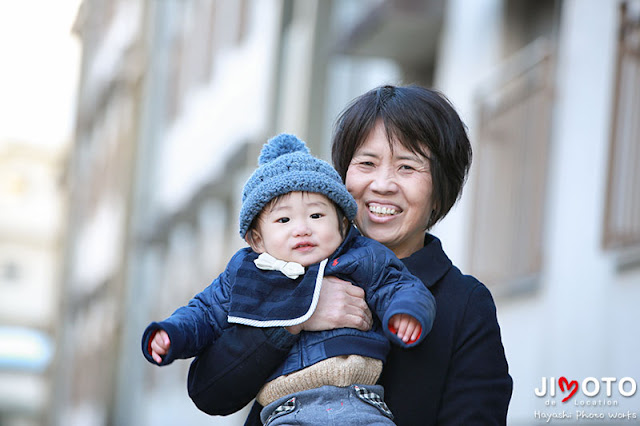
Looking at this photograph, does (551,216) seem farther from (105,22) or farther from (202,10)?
(105,22)

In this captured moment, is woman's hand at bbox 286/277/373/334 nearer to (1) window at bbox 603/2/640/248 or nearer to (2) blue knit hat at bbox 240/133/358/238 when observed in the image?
(2) blue knit hat at bbox 240/133/358/238

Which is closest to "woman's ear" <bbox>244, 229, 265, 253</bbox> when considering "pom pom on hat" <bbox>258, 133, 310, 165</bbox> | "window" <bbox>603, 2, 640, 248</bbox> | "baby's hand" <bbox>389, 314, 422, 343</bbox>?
"pom pom on hat" <bbox>258, 133, 310, 165</bbox>

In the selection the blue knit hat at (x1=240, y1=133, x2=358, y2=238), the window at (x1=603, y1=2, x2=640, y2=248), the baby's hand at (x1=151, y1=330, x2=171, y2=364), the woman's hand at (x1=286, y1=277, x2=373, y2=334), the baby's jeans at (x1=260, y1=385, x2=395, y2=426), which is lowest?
the baby's jeans at (x1=260, y1=385, x2=395, y2=426)

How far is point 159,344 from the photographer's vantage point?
2.88 m

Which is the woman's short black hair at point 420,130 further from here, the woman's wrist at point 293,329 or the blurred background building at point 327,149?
the blurred background building at point 327,149

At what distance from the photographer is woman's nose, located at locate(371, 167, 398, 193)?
10.9ft

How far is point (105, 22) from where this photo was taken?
31.3 metres

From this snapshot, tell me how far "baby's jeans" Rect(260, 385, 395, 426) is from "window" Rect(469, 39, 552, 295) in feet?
16.9

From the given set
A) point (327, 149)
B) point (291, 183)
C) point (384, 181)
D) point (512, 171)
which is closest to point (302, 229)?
point (291, 183)

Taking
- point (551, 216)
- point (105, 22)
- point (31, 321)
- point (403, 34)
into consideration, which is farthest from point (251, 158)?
point (31, 321)

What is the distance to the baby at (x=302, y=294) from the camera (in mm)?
2910

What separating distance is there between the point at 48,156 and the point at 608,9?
6151 centimetres

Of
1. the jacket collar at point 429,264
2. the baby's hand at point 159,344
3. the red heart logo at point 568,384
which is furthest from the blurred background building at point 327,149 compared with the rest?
the baby's hand at point 159,344

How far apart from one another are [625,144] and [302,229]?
410 centimetres
